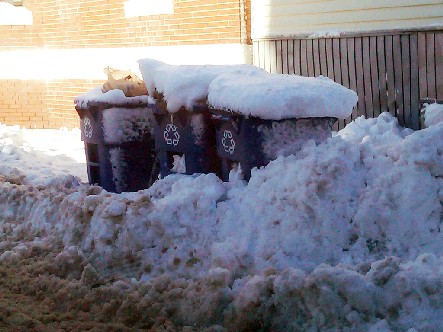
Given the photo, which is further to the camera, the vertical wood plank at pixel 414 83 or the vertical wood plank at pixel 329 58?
the vertical wood plank at pixel 329 58

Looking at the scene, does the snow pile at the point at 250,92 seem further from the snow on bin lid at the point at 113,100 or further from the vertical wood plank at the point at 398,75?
the vertical wood plank at the point at 398,75

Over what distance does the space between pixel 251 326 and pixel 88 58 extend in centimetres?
1016

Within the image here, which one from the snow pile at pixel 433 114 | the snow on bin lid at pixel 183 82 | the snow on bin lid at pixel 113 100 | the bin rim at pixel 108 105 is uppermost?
the snow on bin lid at pixel 183 82

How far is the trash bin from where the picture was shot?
7.21 metres

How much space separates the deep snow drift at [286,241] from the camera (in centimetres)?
396

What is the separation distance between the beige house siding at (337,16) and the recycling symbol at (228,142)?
12.9ft

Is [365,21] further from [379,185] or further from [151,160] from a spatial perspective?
[379,185]

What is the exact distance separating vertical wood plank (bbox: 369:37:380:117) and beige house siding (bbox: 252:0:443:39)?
21 cm

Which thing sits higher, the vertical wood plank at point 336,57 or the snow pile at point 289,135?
the vertical wood plank at point 336,57

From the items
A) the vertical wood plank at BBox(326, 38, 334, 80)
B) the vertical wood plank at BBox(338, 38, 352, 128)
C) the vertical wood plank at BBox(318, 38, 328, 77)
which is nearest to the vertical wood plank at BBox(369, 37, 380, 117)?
the vertical wood plank at BBox(338, 38, 352, 128)

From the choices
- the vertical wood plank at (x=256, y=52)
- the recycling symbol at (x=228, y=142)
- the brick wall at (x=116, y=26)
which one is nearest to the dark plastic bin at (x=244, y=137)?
the recycling symbol at (x=228, y=142)

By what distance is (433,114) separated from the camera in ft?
27.7

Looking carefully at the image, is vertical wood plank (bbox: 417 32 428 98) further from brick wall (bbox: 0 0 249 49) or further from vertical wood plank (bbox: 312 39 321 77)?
brick wall (bbox: 0 0 249 49)

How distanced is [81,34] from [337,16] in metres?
5.86
